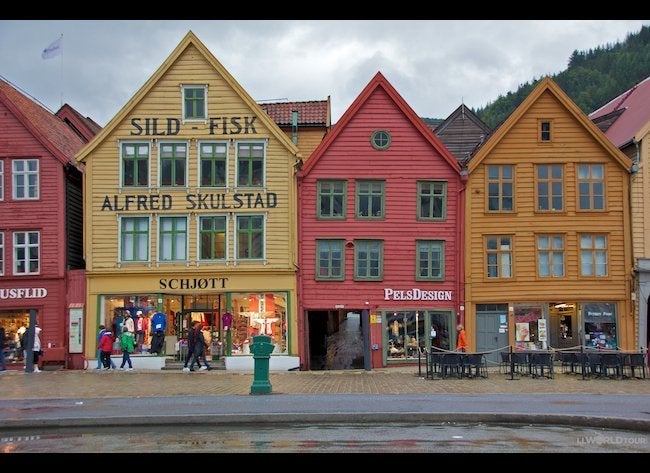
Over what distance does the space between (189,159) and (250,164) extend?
2592mm

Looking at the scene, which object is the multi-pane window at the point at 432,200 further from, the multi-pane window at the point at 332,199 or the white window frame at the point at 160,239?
the white window frame at the point at 160,239

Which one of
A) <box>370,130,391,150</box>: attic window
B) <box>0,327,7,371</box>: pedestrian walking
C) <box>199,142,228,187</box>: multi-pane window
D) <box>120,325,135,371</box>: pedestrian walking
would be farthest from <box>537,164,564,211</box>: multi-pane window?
<box>0,327,7,371</box>: pedestrian walking

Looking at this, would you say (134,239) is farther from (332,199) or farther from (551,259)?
(551,259)

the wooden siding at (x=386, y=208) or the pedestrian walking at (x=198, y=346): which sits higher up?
the wooden siding at (x=386, y=208)

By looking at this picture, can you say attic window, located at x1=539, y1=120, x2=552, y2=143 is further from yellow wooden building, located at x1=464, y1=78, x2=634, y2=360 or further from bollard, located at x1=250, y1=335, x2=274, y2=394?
bollard, located at x1=250, y1=335, x2=274, y2=394

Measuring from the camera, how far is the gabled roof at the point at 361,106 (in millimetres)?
34062

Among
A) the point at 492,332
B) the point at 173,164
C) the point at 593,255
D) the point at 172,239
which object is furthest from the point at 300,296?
the point at 593,255

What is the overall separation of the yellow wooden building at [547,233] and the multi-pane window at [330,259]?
531cm

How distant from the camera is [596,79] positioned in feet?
325

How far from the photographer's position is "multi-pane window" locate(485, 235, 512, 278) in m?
34.2

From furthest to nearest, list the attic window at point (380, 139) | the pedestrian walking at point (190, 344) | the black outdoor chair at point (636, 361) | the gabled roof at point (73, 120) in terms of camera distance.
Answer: the gabled roof at point (73, 120)
the attic window at point (380, 139)
the pedestrian walking at point (190, 344)
the black outdoor chair at point (636, 361)

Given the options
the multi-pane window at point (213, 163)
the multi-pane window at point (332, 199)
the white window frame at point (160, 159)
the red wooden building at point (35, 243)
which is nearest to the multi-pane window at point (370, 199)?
the multi-pane window at point (332, 199)
